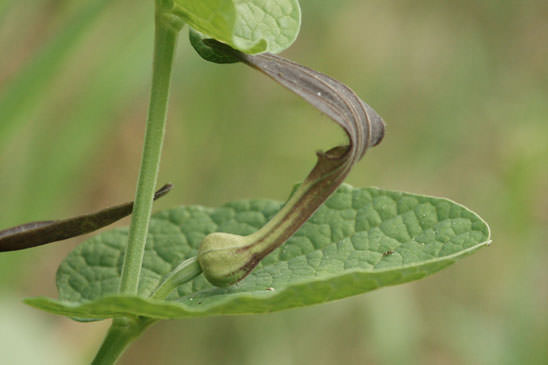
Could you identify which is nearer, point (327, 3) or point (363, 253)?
point (363, 253)

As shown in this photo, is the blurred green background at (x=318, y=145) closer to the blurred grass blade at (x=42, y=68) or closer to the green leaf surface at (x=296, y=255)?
the blurred grass blade at (x=42, y=68)

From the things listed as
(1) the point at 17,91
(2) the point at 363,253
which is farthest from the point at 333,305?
(2) the point at 363,253

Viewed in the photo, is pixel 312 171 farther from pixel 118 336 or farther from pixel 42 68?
pixel 42 68

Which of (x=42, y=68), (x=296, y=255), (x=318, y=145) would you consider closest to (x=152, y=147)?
(x=296, y=255)

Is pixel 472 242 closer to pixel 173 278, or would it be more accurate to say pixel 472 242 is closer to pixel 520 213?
pixel 173 278

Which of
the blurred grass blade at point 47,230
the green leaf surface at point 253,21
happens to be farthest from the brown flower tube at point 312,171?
the blurred grass blade at point 47,230

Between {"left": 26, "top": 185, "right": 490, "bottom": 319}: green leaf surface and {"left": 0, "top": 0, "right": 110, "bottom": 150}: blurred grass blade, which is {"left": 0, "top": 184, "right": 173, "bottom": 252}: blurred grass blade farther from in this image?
{"left": 0, "top": 0, "right": 110, "bottom": 150}: blurred grass blade
